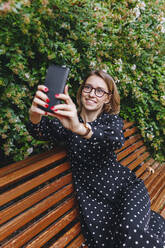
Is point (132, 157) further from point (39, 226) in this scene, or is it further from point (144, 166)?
point (39, 226)

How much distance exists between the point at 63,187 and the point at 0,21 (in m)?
1.30

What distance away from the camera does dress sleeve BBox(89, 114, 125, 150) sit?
4.93ft

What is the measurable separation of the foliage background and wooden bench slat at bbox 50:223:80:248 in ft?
2.34

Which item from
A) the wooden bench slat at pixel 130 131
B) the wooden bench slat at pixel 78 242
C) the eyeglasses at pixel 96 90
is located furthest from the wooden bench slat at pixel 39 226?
the wooden bench slat at pixel 130 131

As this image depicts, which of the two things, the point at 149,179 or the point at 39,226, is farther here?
the point at 149,179

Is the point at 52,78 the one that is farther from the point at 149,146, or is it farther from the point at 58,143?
the point at 149,146

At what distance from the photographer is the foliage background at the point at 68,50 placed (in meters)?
1.48

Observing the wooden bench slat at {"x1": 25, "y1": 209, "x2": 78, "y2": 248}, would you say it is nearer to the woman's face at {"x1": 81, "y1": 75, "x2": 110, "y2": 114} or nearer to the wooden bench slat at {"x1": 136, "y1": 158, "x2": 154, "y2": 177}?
the woman's face at {"x1": 81, "y1": 75, "x2": 110, "y2": 114}

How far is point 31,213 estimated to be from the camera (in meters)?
Answer: 1.39

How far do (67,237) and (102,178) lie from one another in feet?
1.69

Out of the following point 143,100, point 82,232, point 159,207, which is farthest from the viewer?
point 143,100

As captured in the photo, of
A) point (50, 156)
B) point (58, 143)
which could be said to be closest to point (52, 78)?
point (50, 156)

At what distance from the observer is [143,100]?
2949 millimetres

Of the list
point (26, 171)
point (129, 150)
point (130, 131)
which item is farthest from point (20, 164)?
point (130, 131)
